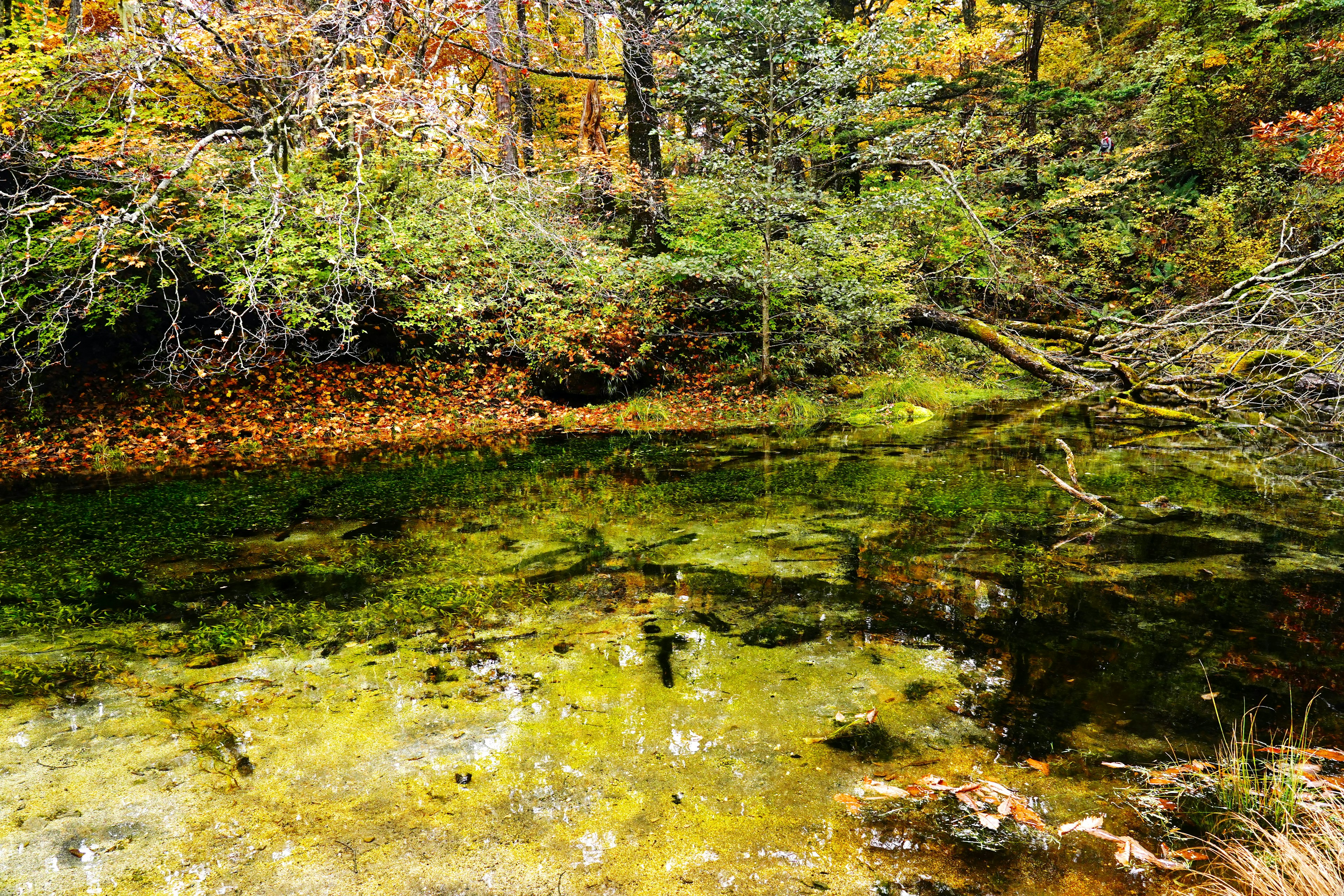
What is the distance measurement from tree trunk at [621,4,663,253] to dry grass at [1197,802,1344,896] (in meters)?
9.30

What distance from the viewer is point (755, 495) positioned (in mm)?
5492

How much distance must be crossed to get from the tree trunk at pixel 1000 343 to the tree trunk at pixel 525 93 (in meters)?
6.24

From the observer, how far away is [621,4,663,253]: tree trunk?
9.56 m

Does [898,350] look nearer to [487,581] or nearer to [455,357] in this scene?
[455,357]

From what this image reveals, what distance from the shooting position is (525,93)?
42.9 ft

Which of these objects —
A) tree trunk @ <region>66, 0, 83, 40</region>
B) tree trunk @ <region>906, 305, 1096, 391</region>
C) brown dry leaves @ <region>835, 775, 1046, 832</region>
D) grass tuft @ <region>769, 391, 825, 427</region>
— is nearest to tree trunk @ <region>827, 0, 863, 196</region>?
tree trunk @ <region>906, 305, 1096, 391</region>

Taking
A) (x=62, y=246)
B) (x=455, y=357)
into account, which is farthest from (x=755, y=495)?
(x=62, y=246)

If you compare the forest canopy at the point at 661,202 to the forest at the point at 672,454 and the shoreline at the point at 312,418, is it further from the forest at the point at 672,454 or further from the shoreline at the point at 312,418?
the shoreline at the point at 312,418

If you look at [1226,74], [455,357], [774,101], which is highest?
[1226,74]

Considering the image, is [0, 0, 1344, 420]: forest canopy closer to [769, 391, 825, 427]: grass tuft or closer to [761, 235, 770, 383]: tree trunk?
[761, 235, 770, 383]: tree trunk

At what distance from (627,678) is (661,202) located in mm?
9145

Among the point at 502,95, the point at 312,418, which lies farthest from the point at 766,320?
the point at 502,95

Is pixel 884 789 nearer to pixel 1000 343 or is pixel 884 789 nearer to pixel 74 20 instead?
pixel 1000 343

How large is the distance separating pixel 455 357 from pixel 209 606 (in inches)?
276
